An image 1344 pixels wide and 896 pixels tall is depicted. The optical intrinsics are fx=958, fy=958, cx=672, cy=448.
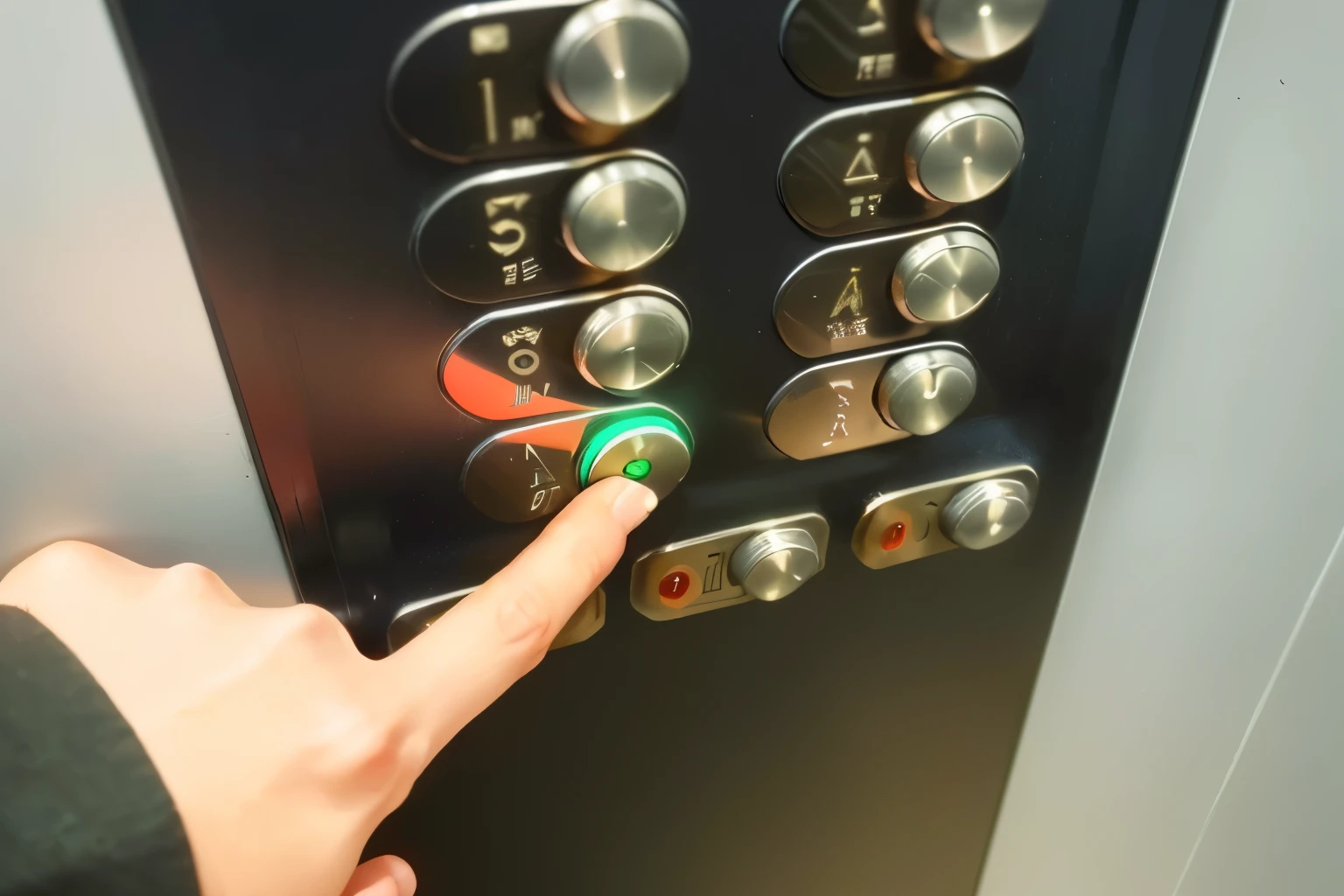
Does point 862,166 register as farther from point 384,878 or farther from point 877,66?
point 384,878

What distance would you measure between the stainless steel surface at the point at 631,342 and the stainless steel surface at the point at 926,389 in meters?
0.09

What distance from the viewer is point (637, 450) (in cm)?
32

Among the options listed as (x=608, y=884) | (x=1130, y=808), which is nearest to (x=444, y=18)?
(x=608, y=884)

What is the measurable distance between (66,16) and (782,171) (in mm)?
186

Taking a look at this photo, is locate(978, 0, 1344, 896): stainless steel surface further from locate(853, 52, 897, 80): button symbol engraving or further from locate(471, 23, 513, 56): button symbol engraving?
locate(471, 23, 513, 56): button symbol engraving

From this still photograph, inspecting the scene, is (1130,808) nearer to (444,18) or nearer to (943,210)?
(943,210)

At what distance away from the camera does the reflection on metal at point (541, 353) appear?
288mm

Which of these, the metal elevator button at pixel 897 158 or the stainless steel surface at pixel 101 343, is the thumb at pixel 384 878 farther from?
the metal elevator button at pixel 897 158

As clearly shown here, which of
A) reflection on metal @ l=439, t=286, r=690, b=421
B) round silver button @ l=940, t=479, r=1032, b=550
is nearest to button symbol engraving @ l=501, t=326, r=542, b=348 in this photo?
reflection on metal @ l=439, t=286, r=690, b=421

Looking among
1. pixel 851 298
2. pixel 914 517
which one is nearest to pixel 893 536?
pixel 914 517

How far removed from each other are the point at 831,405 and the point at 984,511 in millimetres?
98

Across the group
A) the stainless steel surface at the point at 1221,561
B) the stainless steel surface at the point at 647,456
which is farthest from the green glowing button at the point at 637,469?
the stainless steel surface at the point at 1221,561

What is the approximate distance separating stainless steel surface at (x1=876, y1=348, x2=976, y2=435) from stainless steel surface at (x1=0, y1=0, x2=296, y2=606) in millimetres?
219

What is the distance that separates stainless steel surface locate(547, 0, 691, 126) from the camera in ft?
0.79
